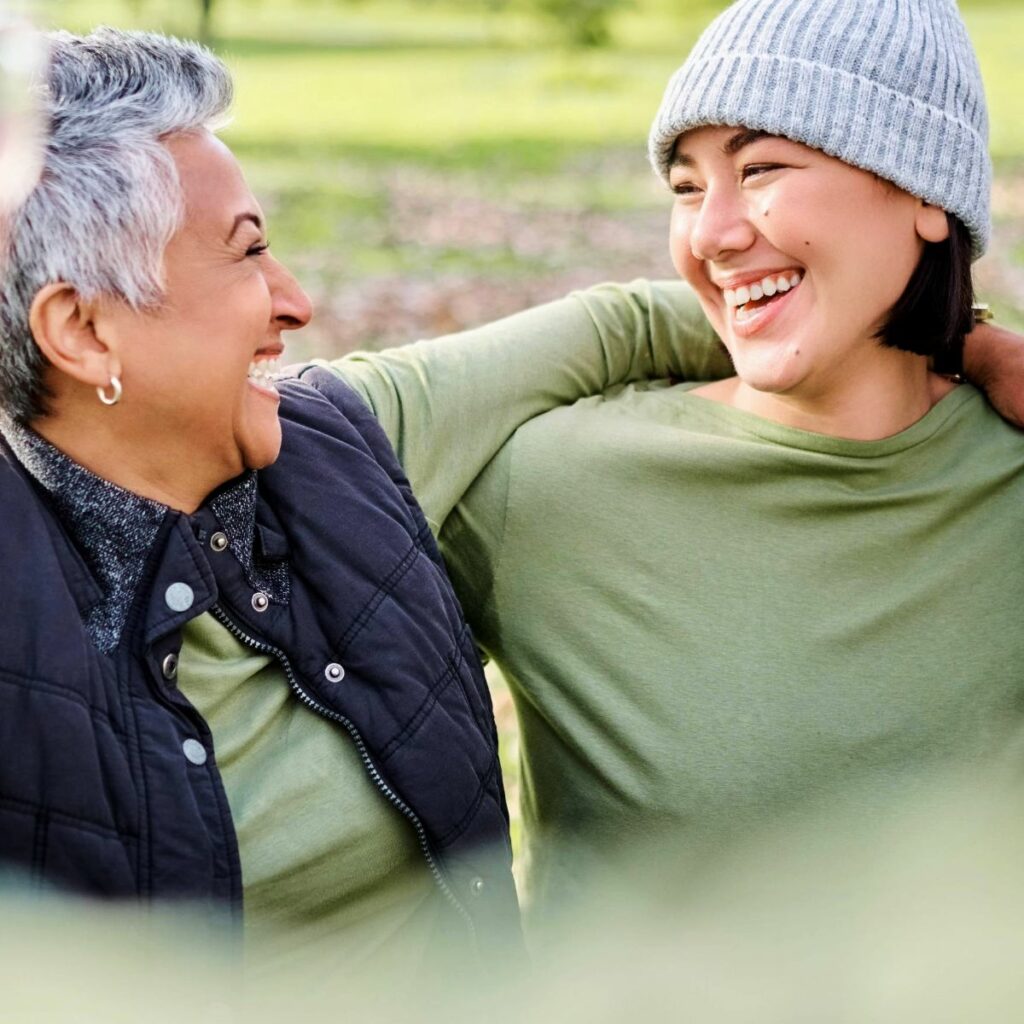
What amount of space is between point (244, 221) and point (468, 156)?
13.9m

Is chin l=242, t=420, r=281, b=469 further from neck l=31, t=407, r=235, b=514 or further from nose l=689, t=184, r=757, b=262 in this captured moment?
nose l=689, t=184, r=757, b=262

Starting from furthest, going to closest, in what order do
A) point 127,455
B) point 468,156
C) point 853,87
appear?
point 468,156 < point 853,87 < point 127,455

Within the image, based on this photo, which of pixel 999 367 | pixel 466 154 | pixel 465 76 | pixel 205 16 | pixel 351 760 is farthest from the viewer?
pixel 465 76

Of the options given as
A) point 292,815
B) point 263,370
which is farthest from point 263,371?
point 292,815

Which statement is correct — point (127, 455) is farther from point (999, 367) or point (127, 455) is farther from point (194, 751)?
point (999, 367)

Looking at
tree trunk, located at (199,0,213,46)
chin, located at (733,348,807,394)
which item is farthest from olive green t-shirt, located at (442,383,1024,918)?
tree trunk, located at (199,0,213,46)

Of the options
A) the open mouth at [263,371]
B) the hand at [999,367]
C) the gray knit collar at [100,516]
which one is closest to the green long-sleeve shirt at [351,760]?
the gray knit collar at [100,516]

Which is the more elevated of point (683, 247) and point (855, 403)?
point (683, 247)

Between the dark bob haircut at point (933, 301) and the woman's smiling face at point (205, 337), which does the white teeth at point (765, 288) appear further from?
the woman's smiling face at point (205, 337)

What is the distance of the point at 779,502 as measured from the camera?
2426 millimetres

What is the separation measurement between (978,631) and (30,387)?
1560 millimetres

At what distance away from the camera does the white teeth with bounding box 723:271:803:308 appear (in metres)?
2.34

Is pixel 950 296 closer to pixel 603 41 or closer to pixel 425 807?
pixel 425 807

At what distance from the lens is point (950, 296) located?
96.9 inches
